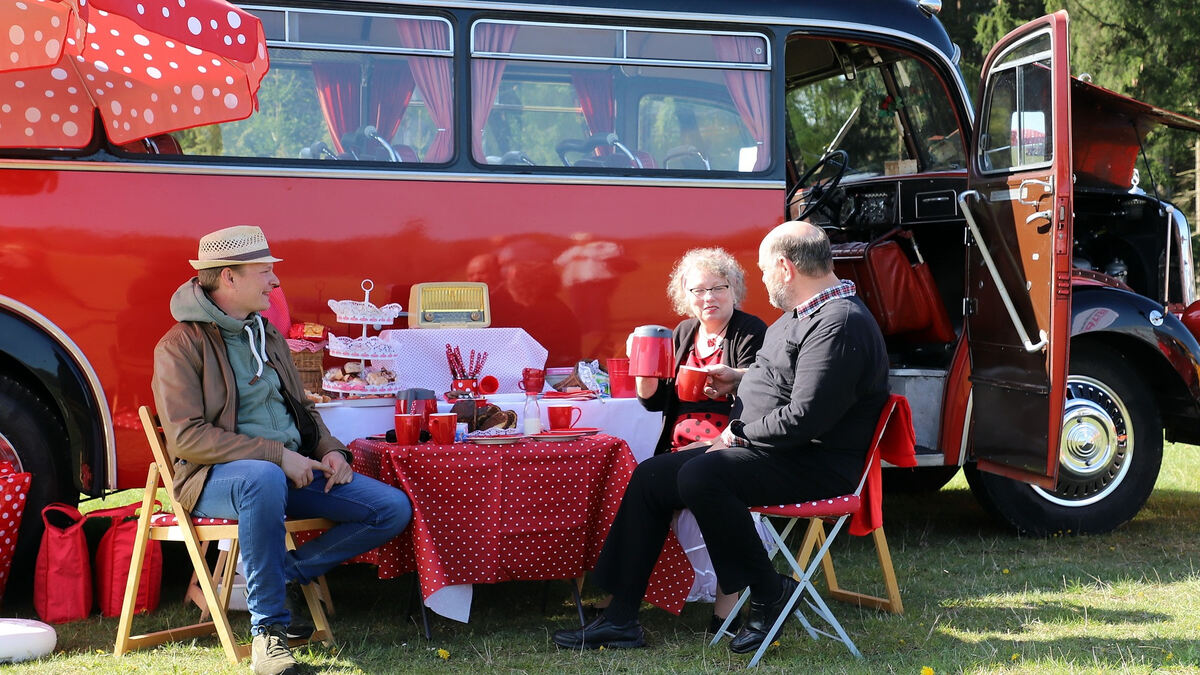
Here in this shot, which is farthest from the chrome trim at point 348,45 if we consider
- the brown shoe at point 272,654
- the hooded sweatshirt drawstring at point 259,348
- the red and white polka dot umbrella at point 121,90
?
the brown shoe at point 272,654

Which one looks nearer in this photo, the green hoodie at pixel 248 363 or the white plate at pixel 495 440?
the green hoodie at pixel 248 363

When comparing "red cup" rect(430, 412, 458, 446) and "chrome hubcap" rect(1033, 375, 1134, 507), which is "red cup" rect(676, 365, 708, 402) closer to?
"red cup" rect(430, 412, 458, 446)

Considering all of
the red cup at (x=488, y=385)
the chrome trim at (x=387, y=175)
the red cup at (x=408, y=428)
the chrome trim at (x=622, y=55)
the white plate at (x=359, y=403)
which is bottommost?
the red cup at (x=408, y=428)

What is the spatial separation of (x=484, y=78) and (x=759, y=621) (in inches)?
99.5

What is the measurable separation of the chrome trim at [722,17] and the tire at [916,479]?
196cm

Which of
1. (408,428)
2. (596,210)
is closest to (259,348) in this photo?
(408,428)

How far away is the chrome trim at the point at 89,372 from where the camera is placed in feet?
14.4

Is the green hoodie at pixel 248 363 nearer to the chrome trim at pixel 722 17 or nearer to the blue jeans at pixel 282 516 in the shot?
the blue jeans at pixel 282 516

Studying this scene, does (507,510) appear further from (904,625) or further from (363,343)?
(904,625)

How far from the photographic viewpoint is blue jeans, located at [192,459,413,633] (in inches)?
142

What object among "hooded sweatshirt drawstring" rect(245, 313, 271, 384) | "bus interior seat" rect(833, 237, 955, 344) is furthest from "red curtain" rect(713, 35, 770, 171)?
"hooded sweatshirt drawstring" rect(245, 313, 271, 384)

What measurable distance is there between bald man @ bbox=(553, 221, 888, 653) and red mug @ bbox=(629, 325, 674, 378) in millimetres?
279

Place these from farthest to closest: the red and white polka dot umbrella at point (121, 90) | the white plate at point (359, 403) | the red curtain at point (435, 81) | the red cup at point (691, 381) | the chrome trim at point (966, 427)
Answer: the chrome trim at point (966, 427)
the red curtain at point (435, 81)
the white plate at point (359, 403)
the red and white polka dot umbrella at point (121, 90)
the red cup at point (691, 381)

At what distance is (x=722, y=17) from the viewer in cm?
516
